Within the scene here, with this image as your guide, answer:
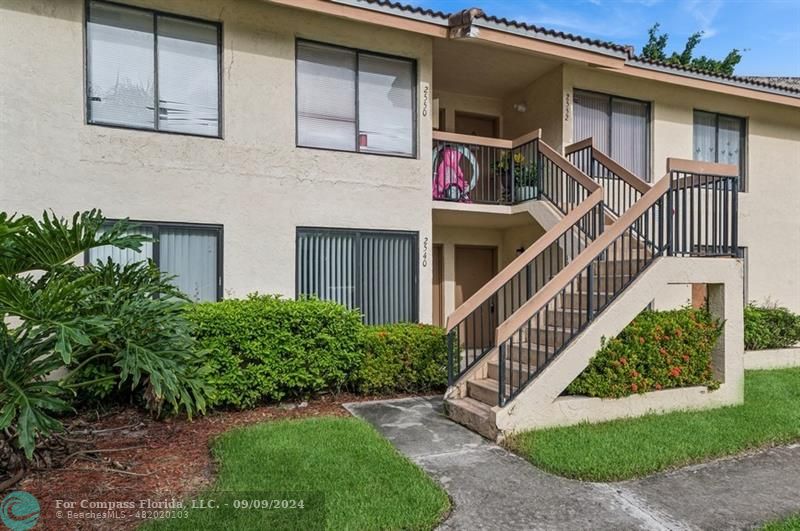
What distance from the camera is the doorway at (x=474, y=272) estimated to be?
11.7 meters

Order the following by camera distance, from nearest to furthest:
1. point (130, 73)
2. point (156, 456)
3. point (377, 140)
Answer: point (156, 456) → point (130, 73) → point (377, 140)

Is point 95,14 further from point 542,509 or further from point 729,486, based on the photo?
point 729,486

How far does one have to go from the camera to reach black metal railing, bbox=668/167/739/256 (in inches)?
261

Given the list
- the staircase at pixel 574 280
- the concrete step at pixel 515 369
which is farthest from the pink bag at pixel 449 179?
the concrete step at pixel 515 369

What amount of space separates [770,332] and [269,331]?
1008 cm

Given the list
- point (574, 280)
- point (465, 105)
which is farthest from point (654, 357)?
point (465, 105)

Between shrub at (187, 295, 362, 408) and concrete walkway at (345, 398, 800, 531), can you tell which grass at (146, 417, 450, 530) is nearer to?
concrete walkway at (345, 398, 800, 531)

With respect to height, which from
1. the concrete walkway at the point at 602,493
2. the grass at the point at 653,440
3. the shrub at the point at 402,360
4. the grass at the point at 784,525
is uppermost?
the shrub at the point at 402,360

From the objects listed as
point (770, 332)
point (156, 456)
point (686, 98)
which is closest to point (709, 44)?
point (686, 98)

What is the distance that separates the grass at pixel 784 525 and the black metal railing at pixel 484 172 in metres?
6.45

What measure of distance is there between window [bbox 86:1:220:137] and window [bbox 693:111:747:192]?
1034 cm

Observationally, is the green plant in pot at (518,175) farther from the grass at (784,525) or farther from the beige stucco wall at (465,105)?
the grass at (784,525)

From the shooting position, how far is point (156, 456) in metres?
5.16

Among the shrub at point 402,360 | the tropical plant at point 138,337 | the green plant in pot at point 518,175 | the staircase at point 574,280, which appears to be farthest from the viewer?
the green plant in pot at point 518,175
